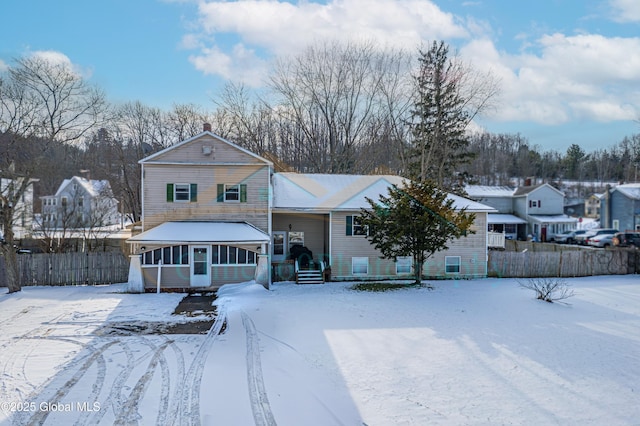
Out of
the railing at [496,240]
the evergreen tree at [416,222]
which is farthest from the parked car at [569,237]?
the evergreen tree at [416,222]

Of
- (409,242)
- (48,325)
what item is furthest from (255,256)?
(48,325)

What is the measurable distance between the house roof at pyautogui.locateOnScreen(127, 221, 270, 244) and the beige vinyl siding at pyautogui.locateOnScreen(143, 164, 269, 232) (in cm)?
44

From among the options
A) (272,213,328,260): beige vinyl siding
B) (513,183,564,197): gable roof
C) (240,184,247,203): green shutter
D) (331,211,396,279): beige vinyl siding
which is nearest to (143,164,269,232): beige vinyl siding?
(240,184,247,203): green shutter

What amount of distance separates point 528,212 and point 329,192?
1205 inches

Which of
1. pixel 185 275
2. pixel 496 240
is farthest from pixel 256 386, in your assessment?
pixel 496 240

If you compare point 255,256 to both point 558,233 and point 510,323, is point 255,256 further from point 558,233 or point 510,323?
point 558,233

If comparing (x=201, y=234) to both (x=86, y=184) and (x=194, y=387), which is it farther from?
(x=86, y=184)

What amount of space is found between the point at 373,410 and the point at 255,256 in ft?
40.2

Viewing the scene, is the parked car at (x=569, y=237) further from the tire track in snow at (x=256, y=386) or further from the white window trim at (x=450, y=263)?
the tire track in snow at (x=256, y=386)

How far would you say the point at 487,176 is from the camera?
8856 cm

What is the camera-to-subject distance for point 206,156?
19578 millimetres

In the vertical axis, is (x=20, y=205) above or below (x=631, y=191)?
below

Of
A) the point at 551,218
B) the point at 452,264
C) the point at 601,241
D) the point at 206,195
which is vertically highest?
the point at 206,195

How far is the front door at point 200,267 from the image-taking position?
18641 mm
